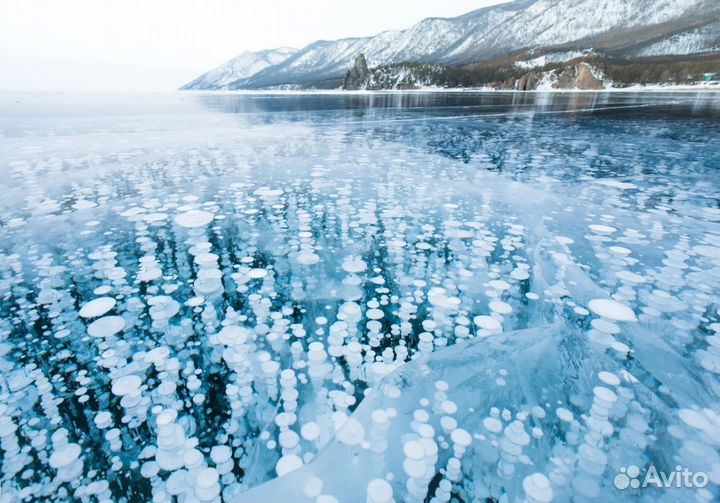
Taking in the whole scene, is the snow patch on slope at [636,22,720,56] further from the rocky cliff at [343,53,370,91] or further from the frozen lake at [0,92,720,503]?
the frozen lake at [0,92,720,503]

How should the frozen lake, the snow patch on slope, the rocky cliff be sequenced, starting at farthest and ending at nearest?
the rocky cliff → the snow patch on slope → the frozen lake

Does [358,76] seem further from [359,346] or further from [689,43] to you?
[359,346]

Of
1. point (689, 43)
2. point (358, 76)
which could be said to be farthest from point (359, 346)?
point (689, 43)

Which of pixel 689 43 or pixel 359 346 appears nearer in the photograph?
pixel 359 346

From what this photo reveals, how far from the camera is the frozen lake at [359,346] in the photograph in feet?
5.54

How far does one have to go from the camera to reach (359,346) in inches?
97.7

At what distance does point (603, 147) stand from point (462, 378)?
10169mm

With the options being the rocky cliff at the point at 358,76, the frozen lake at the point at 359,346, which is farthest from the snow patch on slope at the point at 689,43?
the frozen lake at the point at 359,346

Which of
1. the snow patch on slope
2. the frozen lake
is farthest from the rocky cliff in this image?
the frozen lake

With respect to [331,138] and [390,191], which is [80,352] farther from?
[331,138]

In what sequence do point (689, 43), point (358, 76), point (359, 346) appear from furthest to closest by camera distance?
point (358, 76) < point (689, 43) < point (359, 346)

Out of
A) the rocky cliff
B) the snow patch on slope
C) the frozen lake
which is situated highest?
the snow patch on slope

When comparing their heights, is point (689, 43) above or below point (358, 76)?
above

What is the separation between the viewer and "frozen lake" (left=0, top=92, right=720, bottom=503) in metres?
1.69
